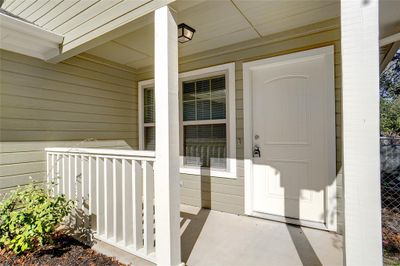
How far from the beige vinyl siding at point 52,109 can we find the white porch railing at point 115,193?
1.52 ft

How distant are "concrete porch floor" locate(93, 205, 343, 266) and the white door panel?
294 millimetres

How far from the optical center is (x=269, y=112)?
2902 mm

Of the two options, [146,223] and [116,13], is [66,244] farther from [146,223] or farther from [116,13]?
[116,13]

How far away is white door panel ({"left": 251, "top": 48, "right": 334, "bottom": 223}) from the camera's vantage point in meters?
2.61

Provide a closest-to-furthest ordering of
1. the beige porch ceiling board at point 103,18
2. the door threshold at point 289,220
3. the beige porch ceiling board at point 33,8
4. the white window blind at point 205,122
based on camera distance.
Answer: the beige porch ceiling board at point 103,18 < the door threshold at point 289,220 < the beige porch ceiling board at point 33,8 < the white window blind at point 205,122

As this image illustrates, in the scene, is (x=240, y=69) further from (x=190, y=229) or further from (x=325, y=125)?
(x=190, y=229)

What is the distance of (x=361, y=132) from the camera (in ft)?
3.85

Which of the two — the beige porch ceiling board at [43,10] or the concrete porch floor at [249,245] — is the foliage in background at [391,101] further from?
the beige porch ceiling board at [43,10]

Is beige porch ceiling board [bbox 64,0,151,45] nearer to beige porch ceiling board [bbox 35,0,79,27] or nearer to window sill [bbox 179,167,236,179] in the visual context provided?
beige porch ceiling board [bbox 35,0,79,27]

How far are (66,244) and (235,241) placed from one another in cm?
181

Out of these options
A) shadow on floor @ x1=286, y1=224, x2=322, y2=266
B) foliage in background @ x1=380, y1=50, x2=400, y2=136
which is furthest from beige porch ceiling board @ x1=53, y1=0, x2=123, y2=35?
foliage in background @ x1=380, y1=50, x2=400, y2=136

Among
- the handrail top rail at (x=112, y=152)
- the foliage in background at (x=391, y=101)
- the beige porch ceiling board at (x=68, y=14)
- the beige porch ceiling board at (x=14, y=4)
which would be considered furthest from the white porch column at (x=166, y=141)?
the foliage in background at (x=391, y=101)

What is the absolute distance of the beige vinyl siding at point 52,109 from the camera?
2645mm

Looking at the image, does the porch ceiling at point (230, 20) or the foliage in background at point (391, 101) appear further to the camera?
the foliage in background at point (391, 101)
